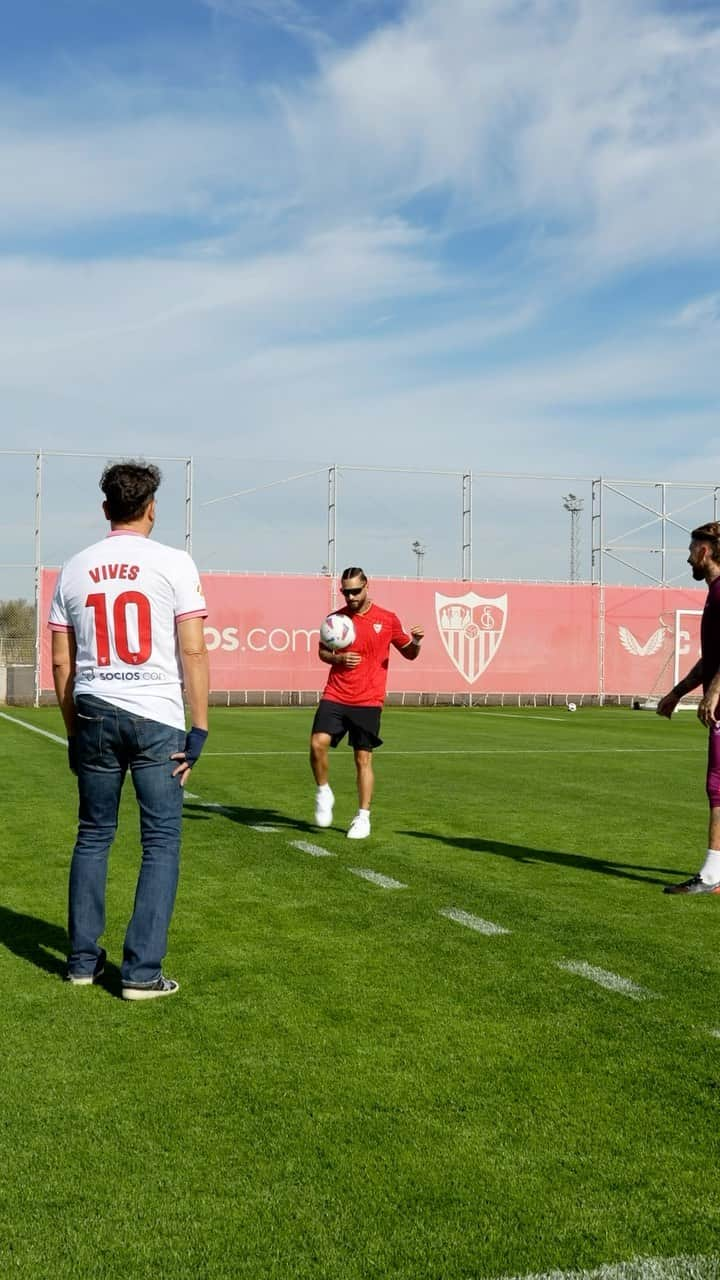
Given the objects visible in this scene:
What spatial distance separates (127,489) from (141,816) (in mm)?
1211

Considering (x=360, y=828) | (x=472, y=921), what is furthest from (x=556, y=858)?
(x=472, y=921)

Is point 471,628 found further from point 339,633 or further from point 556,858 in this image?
point 556,858

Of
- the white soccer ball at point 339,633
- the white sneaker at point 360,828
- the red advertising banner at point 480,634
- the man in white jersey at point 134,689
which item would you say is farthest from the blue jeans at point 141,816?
the red advertising banner at point 480,634

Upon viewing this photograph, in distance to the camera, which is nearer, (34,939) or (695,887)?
(34,939)

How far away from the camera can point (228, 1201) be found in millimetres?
2959

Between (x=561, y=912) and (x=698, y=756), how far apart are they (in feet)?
36.7

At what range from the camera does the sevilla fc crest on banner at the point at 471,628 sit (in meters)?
33.0

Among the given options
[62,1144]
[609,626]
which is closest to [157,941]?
[62,1144]

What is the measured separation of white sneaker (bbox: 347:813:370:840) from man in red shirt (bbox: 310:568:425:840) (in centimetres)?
23

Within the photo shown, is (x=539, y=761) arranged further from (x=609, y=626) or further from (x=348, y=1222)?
(x=609, y=626)

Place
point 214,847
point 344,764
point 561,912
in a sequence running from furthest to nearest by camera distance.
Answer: point 344,764 < point 214,847 < point 561,912

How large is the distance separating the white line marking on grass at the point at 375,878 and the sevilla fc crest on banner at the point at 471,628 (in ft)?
83.5

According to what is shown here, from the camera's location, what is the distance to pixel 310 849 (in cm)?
833

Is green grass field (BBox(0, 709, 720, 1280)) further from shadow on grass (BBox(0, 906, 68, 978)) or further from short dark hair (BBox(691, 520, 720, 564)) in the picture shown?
short dark hair (BBox(691, 520, 720, 564))
